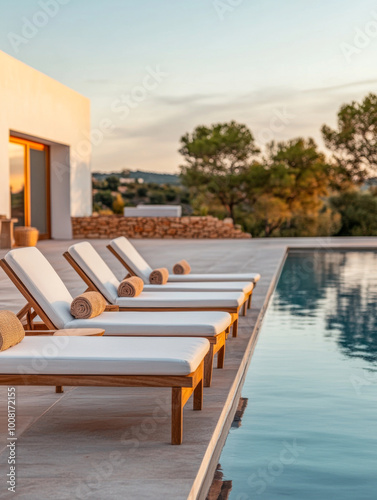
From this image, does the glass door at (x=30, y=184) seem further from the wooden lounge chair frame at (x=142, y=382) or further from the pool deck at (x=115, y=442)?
the wooden lounge chair frame at (x=142, y=382)

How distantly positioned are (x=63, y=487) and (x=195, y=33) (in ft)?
49.9

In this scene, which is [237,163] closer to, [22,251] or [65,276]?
[65,276]

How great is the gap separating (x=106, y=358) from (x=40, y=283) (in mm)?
1228

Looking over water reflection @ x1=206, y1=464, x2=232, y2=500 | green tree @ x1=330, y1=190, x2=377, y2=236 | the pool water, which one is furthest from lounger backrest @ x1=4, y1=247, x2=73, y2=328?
green tree @ x1=330, y1=190, x2=377, y2=236

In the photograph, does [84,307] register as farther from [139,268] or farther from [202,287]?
[139,268]

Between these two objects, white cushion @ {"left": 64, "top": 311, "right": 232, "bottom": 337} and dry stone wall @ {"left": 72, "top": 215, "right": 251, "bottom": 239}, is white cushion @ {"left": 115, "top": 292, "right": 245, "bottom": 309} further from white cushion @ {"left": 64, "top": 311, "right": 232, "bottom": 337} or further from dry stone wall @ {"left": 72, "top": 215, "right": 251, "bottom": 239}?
dry stone wall @ {"left": 72, "top": 215, "right": 251, "bottom": 239}

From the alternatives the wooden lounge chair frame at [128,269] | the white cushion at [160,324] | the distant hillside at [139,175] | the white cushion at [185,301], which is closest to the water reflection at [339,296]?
the wooden lounge chair frame at [128,269]

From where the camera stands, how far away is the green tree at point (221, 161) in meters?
30.1

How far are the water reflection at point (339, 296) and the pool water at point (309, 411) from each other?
2 centimetres

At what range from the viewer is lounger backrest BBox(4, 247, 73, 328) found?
4.01 m

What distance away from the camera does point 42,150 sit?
792 inches

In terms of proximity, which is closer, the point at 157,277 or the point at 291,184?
the point at 157,277

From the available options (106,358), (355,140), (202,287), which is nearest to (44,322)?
(106,358)

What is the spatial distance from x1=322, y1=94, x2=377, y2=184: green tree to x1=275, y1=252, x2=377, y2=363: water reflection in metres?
14.9
